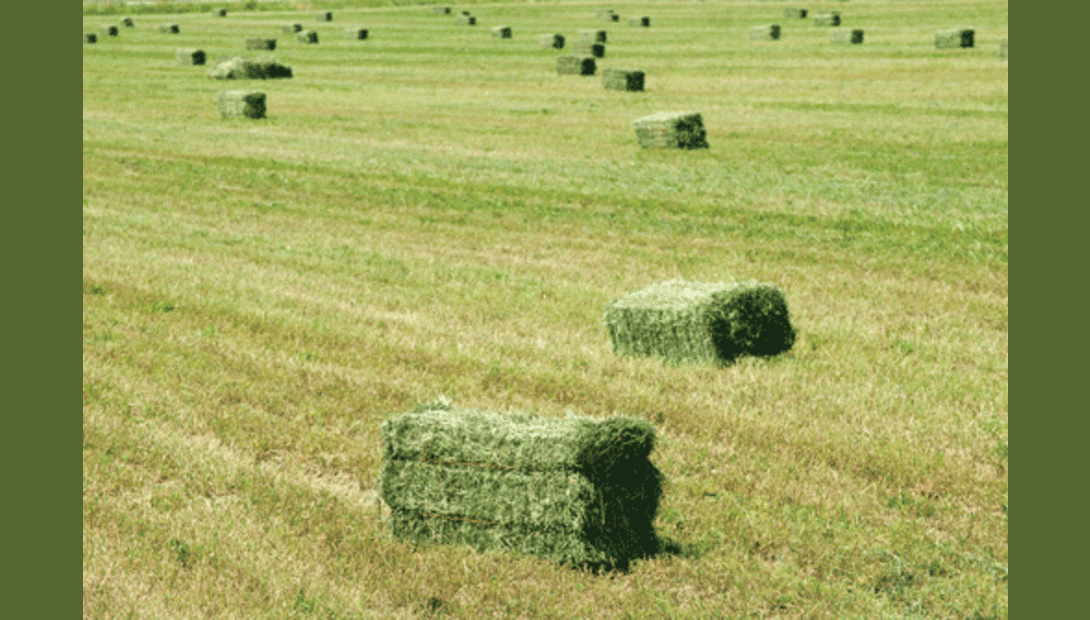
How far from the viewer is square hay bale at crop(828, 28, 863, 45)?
4875cm

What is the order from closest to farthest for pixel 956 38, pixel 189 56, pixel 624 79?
pixel 624 79 → pixel 956 38 → pixel 189 56

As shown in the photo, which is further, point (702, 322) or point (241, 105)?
point (241, 105)

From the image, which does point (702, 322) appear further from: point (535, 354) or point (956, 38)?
point (956, 38)

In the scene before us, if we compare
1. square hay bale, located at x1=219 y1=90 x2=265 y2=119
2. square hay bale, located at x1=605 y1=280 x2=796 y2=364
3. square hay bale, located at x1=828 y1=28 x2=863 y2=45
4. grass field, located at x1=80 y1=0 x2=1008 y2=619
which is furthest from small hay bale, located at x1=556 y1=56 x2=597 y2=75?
square hay bale, located at x1=605 y1=280 x2=796 y2=364

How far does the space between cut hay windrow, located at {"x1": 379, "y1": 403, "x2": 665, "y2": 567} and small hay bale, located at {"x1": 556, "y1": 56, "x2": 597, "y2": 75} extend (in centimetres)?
3687

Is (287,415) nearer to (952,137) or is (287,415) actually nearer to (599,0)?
(952,137)

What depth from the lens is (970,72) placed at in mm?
37469

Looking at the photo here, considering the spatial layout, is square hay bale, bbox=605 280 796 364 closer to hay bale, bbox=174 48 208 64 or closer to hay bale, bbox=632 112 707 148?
hay bale, bbox=632 112 707 148

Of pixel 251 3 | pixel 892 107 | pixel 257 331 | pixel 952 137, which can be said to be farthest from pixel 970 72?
pixel 251 3

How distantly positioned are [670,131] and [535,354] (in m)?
15.0

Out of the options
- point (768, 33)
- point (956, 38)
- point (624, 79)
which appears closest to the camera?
point (624, 79)

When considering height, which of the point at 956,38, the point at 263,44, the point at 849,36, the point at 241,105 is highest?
the point at 263,44

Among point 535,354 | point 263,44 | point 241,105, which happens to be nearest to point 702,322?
point 535,354

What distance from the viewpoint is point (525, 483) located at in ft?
20.4
